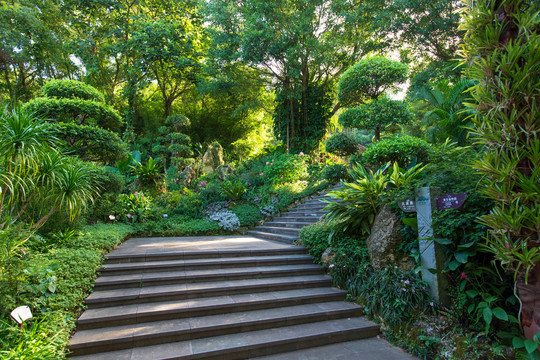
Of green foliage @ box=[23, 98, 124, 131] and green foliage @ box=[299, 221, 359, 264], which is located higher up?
green foliage @ box=[23, 98, 124, 131]

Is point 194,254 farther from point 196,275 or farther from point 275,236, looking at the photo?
point 275,236

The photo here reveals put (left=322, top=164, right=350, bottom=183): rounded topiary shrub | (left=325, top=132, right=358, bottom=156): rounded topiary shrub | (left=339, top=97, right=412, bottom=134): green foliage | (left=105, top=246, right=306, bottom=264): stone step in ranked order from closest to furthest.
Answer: (left=105, top=246, right=306, bottom=264): stone step, (left=339, top=97, right=412, bottom=134): green foliage, (left=322, top=164, right=350, bottom=183): rounded topiary shrub, (left=325, top=132, right=358, bottom=156): rounded topiary shrub

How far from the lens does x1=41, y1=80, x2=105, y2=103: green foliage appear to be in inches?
223

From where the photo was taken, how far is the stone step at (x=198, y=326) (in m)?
2.77

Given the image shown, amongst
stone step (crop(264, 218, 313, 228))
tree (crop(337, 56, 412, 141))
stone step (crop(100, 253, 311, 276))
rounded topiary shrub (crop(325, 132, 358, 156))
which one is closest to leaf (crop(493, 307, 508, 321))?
stone step (crop(100, 253, 311, 276))

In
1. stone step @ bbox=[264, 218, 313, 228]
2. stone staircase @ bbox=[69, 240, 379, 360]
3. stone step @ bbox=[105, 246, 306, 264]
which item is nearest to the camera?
stone staircase @ bbox=[69, 240, 379, 360]

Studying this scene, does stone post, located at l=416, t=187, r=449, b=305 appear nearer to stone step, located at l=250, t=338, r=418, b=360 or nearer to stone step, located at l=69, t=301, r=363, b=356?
stone step, located at l=250, t=338, r=418, b=360

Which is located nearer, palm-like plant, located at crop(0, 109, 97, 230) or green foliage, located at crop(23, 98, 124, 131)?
palm-like plant, located at crop(0, 109, 97, 230)

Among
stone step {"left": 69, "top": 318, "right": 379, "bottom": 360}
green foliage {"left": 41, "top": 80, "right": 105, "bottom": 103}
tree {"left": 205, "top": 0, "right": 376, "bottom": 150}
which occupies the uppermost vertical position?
tree {"left": 205, "top": 0, "right": 376, "bottom": 150}

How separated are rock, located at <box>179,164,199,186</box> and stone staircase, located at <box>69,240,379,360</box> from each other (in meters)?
5.71

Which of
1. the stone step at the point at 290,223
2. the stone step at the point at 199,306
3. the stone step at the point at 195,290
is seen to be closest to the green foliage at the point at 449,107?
the stone step at the point at 290,223

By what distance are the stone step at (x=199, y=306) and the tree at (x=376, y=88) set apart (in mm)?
4887

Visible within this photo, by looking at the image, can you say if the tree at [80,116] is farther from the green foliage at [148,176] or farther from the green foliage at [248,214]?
the green foliage at [248,214]

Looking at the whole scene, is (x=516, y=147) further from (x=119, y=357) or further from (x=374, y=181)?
(x=119, y=357)
